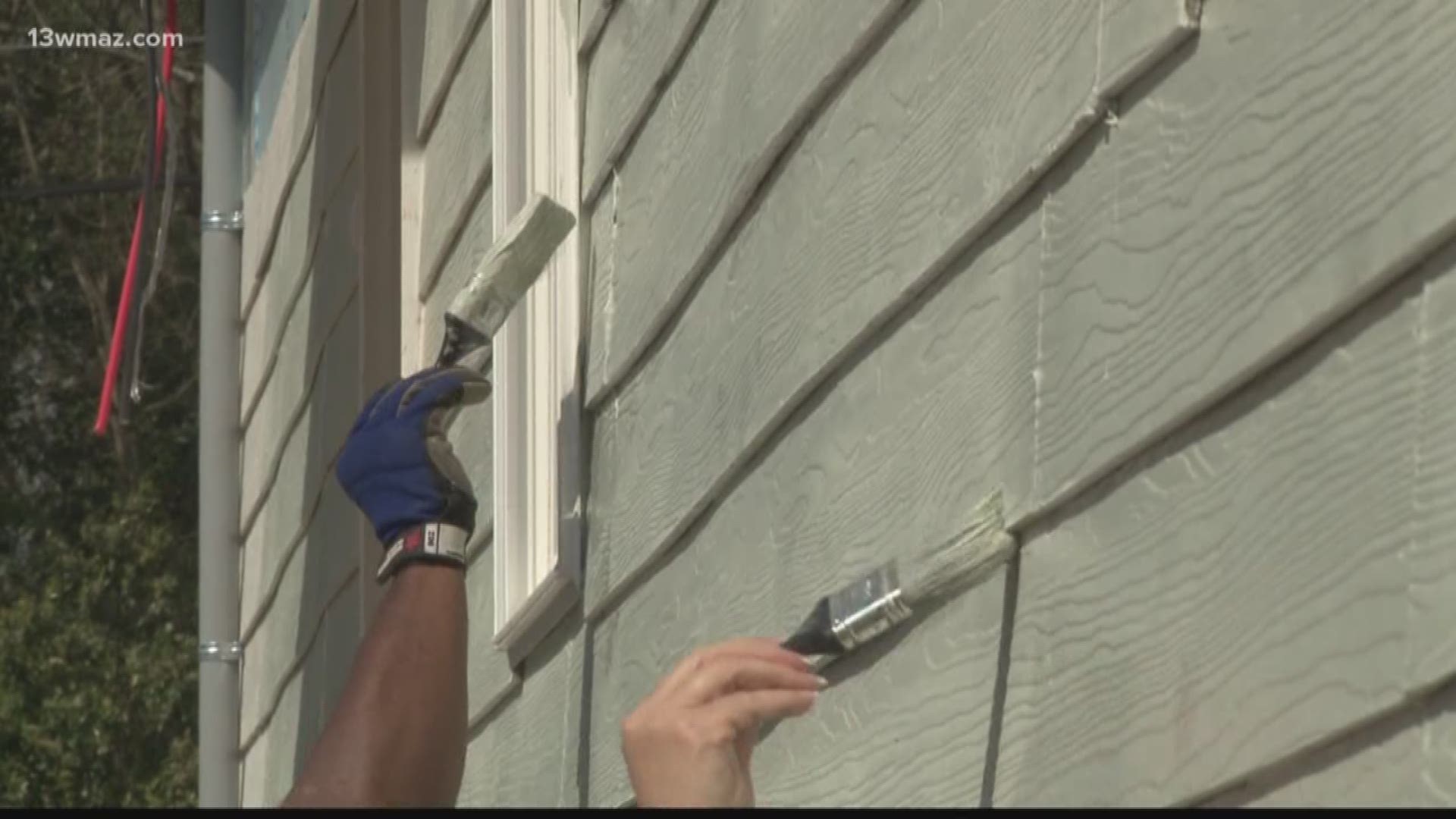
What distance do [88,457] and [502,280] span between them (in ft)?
45.5

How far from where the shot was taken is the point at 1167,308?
69.1 inches

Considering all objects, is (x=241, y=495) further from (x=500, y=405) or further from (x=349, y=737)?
(x=349, y=737)

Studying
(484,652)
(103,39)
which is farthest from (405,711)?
(103,39)

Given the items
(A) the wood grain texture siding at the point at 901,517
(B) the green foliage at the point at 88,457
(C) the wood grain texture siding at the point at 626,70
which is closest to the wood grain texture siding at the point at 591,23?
(C) the wood grain texture siding at the point at 626,70

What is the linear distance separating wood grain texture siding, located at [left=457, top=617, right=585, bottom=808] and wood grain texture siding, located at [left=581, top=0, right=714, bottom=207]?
2.25 feet

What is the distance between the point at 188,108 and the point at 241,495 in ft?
28.8

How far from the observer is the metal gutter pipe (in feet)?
23.3

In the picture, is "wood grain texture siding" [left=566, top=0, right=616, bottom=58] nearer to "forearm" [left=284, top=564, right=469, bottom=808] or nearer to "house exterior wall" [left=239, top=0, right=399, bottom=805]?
"forearm" [left=284, top=564, right=469, bottom=808]

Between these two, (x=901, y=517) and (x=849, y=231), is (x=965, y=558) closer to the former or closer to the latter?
(x=901, y=517)

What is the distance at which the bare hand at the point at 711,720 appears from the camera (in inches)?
78.4

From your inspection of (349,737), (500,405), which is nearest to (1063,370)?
(349,737)

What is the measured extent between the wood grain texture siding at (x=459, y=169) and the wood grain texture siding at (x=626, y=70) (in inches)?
26.7

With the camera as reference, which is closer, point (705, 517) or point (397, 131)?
point (705, 517)

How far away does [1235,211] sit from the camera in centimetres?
166
